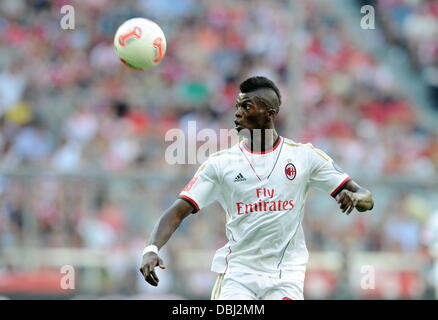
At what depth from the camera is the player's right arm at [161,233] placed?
296 inches

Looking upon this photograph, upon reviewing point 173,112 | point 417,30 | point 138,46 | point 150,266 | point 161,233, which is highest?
point 417,30

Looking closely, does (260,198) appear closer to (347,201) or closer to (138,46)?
(347,201)

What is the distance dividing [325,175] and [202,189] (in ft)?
3.30

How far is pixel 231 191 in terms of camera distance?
26.6 ft

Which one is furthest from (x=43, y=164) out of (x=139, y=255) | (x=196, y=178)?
(x=196, y=178)

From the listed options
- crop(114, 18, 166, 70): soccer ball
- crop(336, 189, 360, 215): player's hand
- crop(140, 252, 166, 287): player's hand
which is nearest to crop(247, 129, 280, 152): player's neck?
crop(336, 189, 360, 215): player's hand

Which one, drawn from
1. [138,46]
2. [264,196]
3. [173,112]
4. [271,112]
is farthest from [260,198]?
[173,112]

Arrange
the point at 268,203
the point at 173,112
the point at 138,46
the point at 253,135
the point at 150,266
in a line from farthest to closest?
the point at 173,112, the point at 138,46, the point at 253,135, the point at 268,203, the point at 150,266

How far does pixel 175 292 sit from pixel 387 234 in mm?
3572

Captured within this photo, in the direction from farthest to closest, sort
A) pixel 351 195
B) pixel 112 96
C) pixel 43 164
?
pixel 112 96, pixel 43 164, pixel 351 195

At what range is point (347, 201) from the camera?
762 centimetres

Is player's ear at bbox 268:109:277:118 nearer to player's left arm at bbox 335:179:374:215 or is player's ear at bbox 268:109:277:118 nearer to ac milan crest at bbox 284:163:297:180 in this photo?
ac milan crest at bbox 284:163:297:180

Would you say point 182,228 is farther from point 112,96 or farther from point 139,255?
point 112,96

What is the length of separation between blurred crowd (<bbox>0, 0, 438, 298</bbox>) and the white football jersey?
303 inches
